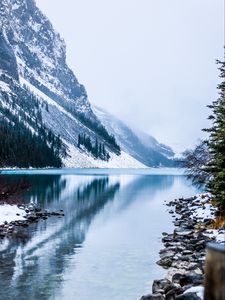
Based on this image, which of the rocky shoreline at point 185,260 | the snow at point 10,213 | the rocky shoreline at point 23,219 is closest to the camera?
the rocky shoreline at point 185,260

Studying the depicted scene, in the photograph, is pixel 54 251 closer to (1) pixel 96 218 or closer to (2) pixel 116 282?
(2) pixel 116 282

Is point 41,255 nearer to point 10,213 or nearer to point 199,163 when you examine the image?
point 10,213

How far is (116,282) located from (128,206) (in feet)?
123

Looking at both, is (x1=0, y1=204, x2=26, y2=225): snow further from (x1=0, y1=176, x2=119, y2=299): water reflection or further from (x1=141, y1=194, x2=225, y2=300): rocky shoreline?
(x1=141, y1=194, x2=225, y2=300): rocky shoreline

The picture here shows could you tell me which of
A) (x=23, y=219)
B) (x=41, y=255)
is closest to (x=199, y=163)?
(x=23, y=219)

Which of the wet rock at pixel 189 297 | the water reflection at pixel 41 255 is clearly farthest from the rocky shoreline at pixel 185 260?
the water reflection at pixel 41 255

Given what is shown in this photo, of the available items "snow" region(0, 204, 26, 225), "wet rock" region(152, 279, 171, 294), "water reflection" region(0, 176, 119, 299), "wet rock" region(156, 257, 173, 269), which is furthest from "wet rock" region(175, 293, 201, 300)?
"snow" region(0, 204, 26, 225)

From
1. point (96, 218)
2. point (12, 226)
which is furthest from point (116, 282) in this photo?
point (96, 218)

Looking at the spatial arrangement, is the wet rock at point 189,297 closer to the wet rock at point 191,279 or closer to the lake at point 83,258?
the wet rock at point 191,279

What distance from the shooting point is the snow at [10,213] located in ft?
120

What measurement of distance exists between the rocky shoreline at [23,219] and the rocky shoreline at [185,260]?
9927 millimetres

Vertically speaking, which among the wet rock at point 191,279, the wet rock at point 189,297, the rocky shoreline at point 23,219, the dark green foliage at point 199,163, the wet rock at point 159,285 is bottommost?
the rocky shoreline at point 23,219

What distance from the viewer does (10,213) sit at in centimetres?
3844

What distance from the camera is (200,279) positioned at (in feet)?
52.5
